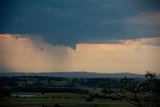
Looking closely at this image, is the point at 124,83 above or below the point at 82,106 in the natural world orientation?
above

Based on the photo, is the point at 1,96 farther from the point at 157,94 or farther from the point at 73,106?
the point at 157,94

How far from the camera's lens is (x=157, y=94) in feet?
62.3

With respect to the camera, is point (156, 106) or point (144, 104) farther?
point (144, 104)

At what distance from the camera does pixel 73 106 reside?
84.2 m

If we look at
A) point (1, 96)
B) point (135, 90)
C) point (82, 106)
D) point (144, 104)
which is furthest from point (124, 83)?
point (1, 96)

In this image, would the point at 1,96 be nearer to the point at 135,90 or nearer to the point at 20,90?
the point at 20,90

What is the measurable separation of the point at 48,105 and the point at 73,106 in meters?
5.88

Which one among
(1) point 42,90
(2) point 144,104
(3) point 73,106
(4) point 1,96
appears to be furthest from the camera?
(1) point 42,90

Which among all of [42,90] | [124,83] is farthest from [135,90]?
[42,90]

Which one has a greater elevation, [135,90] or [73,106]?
[135,90]

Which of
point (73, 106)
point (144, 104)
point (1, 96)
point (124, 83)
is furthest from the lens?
point (1, 96)

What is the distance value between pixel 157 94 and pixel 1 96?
96438 millimetres

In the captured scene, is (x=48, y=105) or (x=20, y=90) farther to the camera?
(x=20, y=90)

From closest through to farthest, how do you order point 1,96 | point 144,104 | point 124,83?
point 124,83, point 144,104, point 1,96
